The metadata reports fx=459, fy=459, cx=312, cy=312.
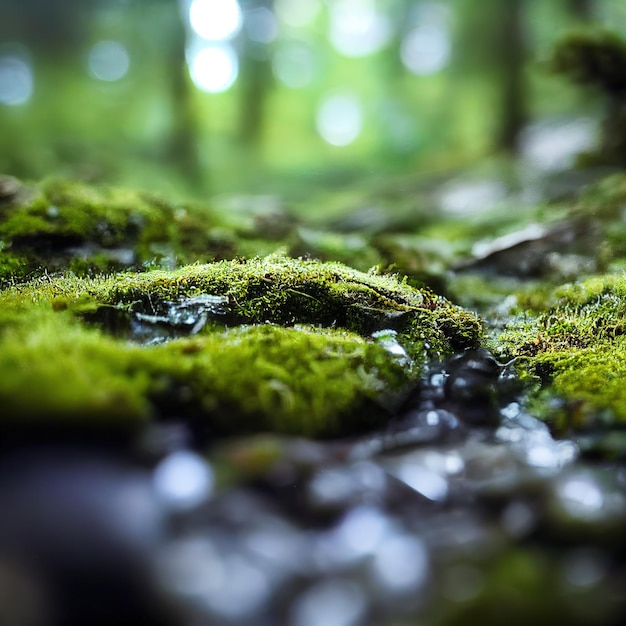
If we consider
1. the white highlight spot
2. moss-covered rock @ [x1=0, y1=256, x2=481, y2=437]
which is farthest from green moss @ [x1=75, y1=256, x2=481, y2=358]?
the white highlight spot

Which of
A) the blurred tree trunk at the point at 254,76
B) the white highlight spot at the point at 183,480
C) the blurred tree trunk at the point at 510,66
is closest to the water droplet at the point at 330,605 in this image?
the white highlight spot at the point at 183,480

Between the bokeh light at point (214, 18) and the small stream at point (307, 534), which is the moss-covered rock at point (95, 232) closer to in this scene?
the small stream at point (307, 534)

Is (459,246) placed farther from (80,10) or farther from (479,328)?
(80,10)

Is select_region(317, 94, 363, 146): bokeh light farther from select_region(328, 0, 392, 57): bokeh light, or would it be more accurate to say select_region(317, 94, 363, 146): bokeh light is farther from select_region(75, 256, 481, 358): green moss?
select_region(75, 256, 481, 358): green moss

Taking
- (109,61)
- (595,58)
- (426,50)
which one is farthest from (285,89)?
(595,58)

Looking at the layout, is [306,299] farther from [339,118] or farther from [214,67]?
[339,118]

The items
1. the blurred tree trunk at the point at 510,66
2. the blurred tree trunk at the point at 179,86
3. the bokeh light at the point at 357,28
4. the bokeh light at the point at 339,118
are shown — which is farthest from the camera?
the bokeh light at the point at 339,118
